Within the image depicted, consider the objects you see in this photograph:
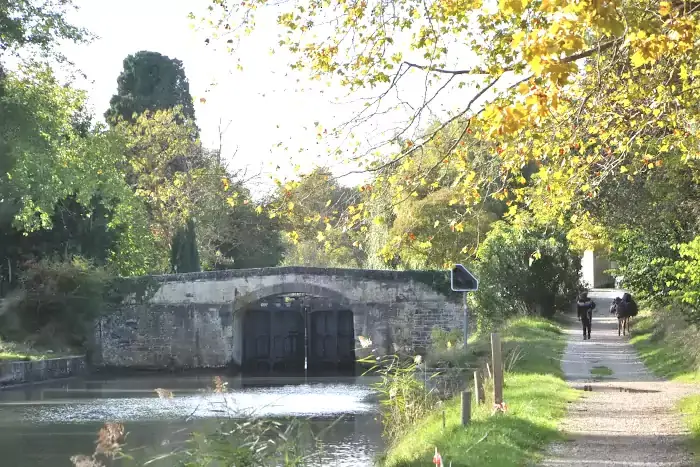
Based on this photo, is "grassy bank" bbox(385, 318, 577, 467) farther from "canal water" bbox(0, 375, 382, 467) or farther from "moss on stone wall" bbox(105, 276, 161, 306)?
"moss on stone wall" bbox(105, 276, 161, 306)

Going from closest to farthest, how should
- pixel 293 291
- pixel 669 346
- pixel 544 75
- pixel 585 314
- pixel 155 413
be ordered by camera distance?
pixel 544 75 → pixel 155 413 → pixel 669 346 → pixel 585 314 → pixel 293 291

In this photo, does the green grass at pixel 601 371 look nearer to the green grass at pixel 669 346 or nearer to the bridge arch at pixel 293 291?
the green grass at pixel 669 346

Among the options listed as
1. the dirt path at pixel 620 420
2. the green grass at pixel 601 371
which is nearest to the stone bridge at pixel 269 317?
the dirt path at pixel 620 420

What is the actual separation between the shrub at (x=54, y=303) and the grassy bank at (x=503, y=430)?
52.9ft

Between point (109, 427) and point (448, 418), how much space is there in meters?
6.18

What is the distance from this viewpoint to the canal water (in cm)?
1448

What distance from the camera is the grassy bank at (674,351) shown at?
11502mm

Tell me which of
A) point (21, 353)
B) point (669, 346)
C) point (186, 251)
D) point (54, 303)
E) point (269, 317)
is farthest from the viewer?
point (186, 251)

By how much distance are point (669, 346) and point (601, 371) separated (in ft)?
9.87

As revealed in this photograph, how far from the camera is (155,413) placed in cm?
1911

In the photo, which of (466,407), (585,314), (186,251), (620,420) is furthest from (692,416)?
(186,251)

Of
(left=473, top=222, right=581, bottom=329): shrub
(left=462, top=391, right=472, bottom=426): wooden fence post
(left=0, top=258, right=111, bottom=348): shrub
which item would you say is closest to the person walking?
(left=473, top=222, right=581, bottom=329): shrub

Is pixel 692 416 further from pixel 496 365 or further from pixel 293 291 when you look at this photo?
pixel 293 291

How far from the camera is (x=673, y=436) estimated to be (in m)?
10.0
